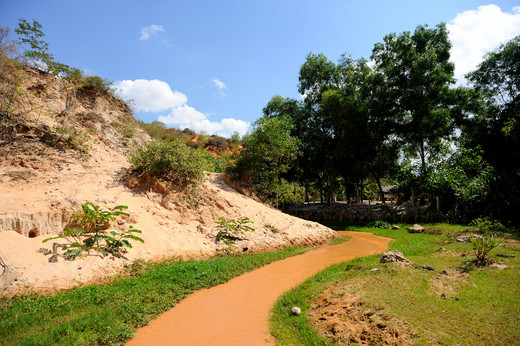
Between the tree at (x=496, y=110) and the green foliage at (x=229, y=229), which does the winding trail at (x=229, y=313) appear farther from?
the tree at (x=496, y=110)

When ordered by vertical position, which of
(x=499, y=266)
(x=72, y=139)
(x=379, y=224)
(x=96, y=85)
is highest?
(x=96, y=85)

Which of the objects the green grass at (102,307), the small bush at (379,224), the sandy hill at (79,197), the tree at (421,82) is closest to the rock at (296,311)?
the green grass at (102,307)

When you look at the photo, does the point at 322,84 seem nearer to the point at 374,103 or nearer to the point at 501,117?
the point at 374,103

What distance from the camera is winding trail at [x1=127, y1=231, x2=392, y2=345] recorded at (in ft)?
15.8

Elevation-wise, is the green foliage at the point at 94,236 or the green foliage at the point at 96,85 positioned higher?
the green foliage at the point at 96,85

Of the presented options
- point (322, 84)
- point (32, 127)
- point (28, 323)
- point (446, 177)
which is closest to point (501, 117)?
point (446, 177)

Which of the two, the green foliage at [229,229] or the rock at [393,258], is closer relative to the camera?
the rock at [393,258]

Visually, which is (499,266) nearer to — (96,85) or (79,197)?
(79,197)

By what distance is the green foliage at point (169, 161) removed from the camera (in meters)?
11.9

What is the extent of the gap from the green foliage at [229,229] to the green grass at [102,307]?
305 cm

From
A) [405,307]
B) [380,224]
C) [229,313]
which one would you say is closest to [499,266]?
[405,307]

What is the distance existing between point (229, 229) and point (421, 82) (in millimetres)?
18390

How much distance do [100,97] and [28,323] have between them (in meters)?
14.2

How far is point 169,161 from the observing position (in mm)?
12320
